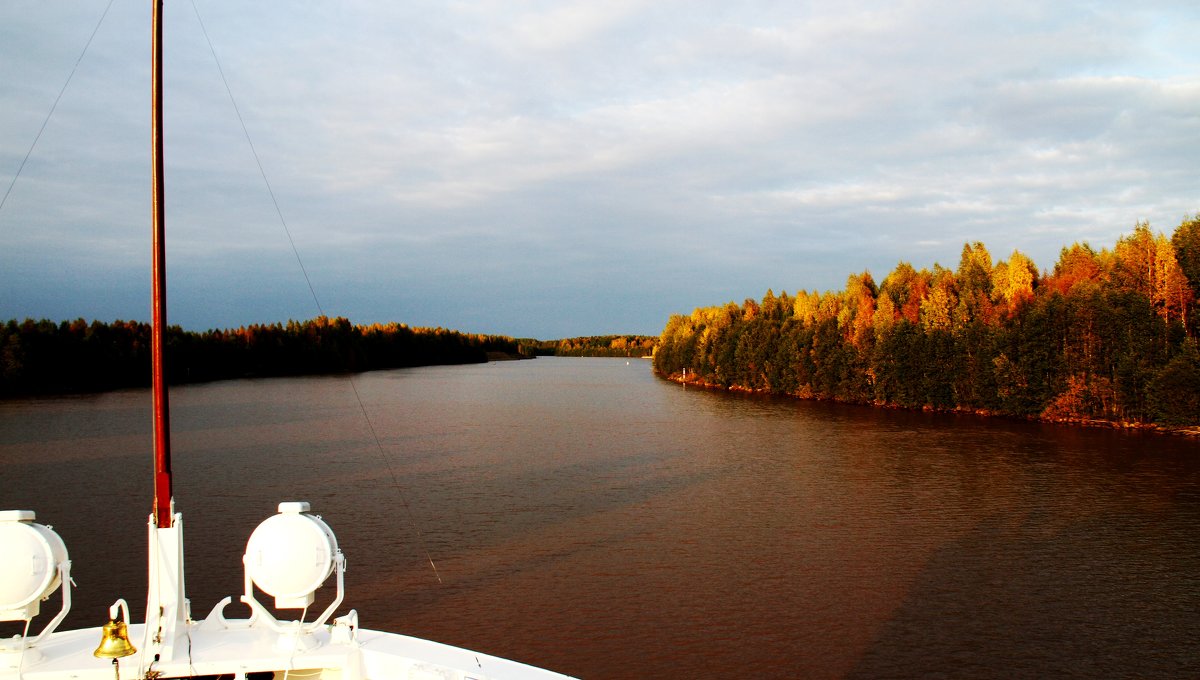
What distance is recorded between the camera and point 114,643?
4602 millimetres

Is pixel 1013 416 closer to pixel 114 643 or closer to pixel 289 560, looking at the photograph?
pixel 289 560

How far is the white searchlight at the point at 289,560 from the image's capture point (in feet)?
16.4

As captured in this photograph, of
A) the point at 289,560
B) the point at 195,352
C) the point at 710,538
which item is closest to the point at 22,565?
the point at 289,560

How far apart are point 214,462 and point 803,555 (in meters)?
19.7

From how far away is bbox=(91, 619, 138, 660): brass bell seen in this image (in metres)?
4.59

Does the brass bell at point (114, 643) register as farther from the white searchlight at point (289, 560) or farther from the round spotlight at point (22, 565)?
the white searchlight at point (289, 560)

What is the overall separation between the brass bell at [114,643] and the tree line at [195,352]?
116 feet

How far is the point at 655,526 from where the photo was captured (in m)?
16.6

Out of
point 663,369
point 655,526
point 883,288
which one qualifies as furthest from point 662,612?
point 663,369

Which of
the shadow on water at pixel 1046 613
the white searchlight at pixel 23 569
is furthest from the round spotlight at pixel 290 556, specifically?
the shadow on water at pixel 1046 613

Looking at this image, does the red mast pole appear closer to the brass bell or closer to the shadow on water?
the brass bell

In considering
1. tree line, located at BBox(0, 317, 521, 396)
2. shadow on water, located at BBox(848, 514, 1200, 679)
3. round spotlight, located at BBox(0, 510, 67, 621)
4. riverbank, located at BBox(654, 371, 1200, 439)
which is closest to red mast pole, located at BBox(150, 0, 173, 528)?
round spotlight, located at BBox(0, 510, 67, 621)

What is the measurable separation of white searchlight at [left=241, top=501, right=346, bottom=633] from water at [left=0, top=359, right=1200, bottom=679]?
16.1ft

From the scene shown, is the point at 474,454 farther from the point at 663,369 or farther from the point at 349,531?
the point at 663,369
